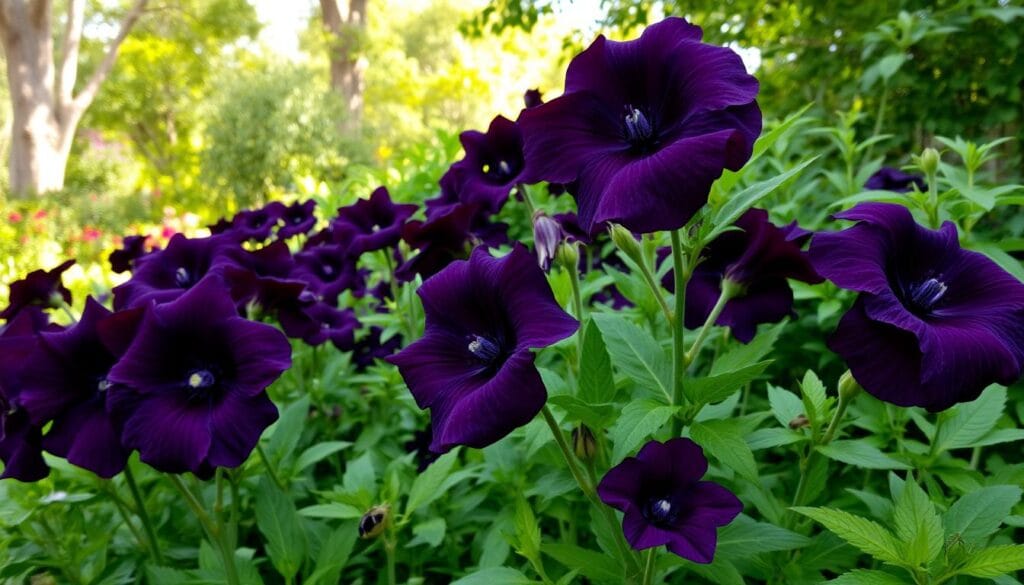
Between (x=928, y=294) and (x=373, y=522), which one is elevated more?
(x=928, y=294)

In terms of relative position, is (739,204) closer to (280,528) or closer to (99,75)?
(280,528)

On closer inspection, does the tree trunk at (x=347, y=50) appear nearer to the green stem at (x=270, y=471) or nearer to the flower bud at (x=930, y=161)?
the green stem at (x=270, y=471)

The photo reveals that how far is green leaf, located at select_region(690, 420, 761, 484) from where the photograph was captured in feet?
3.31

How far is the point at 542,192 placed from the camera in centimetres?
271

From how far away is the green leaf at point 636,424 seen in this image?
3.19ft

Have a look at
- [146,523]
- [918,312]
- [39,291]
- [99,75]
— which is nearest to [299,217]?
[39,291]

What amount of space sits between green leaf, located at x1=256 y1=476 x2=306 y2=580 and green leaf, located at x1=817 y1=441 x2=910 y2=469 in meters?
1.05

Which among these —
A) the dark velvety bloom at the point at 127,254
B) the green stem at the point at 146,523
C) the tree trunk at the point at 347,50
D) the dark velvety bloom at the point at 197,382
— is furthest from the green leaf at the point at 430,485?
the tree trunk at the point at 347,50

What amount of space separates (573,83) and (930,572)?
2.85 feet

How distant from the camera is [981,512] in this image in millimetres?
1058

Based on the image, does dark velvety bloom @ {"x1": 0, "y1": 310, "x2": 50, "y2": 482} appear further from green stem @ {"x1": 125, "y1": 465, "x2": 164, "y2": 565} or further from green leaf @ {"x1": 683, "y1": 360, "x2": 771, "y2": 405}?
green leaf @ {"x1": 683, "y1": 360, "x2": 771, "y2": 405}

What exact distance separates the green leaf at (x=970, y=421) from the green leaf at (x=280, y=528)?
130 cm

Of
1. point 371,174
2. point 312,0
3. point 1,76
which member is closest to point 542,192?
point 371,174

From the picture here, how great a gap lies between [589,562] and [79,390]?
964 millimetres
